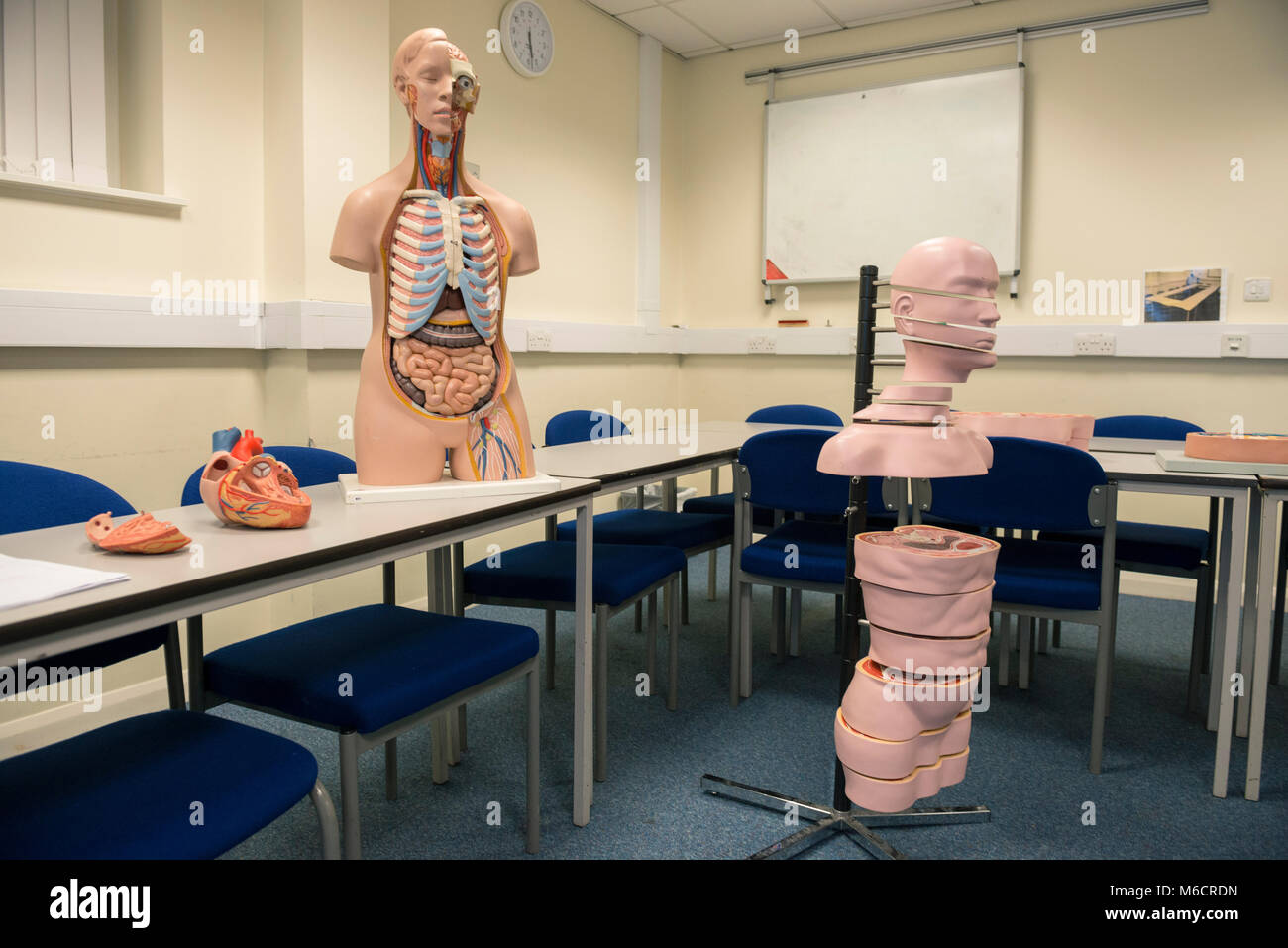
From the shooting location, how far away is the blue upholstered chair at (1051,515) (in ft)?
6.93

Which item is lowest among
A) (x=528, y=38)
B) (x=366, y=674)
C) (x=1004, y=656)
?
(x=1004, y=656)

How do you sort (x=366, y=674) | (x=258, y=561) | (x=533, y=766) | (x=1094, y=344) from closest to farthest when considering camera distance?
(x=258, y=561) < (x=366, y=674) < (x=533, y=766) < (x=1094, y=344)

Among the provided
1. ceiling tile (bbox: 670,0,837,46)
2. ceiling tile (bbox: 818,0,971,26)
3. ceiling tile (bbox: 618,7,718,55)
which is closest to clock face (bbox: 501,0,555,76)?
ceiling tile (bbox: 618,7,718,55)

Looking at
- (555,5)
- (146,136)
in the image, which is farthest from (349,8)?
(555,5)

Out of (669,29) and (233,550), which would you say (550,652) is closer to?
(233,550)

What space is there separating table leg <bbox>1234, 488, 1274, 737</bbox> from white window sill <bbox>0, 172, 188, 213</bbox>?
2.95 m

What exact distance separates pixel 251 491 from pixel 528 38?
10.3 ft

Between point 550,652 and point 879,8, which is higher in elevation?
point 879,8

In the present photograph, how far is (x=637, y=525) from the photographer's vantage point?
2902 millimetres

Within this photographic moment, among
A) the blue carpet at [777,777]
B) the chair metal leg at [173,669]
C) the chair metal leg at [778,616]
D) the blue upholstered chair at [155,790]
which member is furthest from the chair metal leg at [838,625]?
the blue upholstered chair at [155,790]

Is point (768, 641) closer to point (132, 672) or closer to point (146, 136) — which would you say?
point (132, 672)

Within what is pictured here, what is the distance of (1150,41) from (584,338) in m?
2.79

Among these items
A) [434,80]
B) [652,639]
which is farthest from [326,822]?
[652,639]
